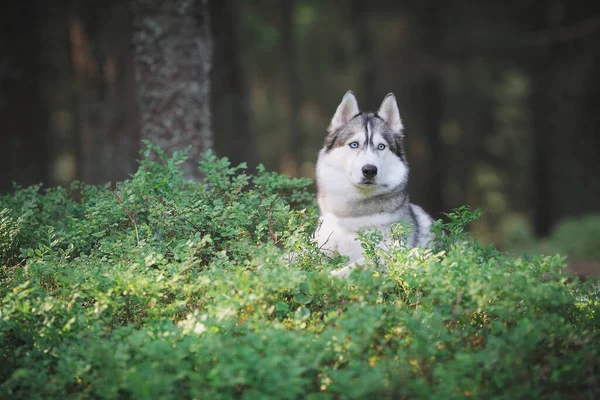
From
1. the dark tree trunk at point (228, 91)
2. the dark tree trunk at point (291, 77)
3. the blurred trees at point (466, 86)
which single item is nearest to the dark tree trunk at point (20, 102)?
the dark tree trunk at point (228, 91)

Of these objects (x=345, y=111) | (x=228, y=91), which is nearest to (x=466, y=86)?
(x=228, y=91)

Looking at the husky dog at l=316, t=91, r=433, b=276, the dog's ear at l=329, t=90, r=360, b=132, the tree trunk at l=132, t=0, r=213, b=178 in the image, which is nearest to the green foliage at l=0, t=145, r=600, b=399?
the husky dog at l=316, t=91, r=433, b=276

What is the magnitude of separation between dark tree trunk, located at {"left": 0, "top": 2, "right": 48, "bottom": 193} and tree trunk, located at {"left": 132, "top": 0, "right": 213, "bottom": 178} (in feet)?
18.2

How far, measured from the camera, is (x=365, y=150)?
6273mm

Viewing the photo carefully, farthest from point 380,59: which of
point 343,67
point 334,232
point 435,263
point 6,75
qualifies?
point 435,263

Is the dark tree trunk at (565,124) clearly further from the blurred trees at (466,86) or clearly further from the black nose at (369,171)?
the black nose at (369,171)

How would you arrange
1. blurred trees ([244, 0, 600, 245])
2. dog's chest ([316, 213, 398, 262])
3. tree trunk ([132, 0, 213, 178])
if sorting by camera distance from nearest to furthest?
dog's chest ([316, 213, 398, 262]) → tree trunk ([132, 0, 213, 178]) → blurred trees ([244, 0, 600, 245])

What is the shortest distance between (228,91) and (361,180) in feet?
16.9

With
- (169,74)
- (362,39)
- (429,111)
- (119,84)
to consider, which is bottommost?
(429,111)

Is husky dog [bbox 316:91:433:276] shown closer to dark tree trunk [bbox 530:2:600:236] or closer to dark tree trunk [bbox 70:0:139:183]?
dark tree trunk [bbox 70:0:139:183]

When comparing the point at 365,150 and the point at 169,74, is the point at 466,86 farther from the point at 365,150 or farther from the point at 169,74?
the point at 365,150

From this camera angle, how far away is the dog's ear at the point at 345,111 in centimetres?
654

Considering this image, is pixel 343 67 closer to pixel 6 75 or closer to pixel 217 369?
pixel 6 75

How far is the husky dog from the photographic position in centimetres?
613
